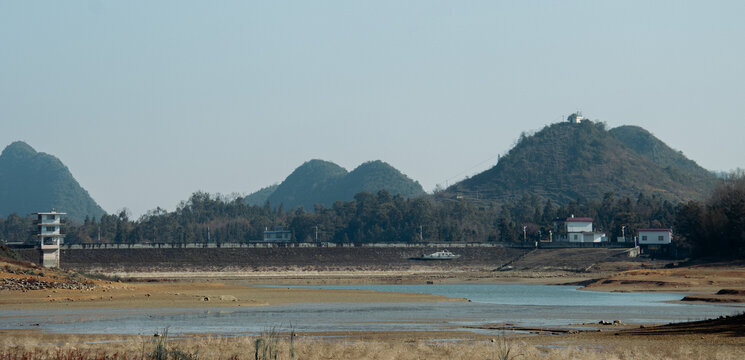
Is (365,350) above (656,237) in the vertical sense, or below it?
below

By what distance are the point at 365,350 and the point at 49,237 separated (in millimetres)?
95228

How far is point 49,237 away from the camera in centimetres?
11162

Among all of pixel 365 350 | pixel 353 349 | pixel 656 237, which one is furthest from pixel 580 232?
pixel 365 350

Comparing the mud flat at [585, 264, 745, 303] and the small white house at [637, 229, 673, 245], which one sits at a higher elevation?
the small white house at [637, 229, 673, 245]

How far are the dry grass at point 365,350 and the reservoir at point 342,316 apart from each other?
249 inches

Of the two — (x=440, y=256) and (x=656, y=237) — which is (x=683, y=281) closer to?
(x=656, y=237)

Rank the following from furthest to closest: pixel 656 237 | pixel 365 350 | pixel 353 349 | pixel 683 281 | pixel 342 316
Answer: pixel 656 237 → pixel 683 281 → pixel 342 316 → pixel 353 349 → pixel 365 350

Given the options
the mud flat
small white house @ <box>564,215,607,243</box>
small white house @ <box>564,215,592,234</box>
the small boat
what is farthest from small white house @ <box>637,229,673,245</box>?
the mud flat

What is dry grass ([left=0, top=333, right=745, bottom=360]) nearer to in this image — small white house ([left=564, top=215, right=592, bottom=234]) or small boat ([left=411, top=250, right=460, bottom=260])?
small boat ([left=411, top=250, right=460, bottom=260])

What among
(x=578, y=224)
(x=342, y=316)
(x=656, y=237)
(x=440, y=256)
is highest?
(x=578, y=224)

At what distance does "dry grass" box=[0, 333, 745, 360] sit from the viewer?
945 inches

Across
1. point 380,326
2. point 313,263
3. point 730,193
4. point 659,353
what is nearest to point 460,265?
point 313,263

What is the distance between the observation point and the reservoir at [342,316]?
3650cm

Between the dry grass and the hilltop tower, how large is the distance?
282 feet
